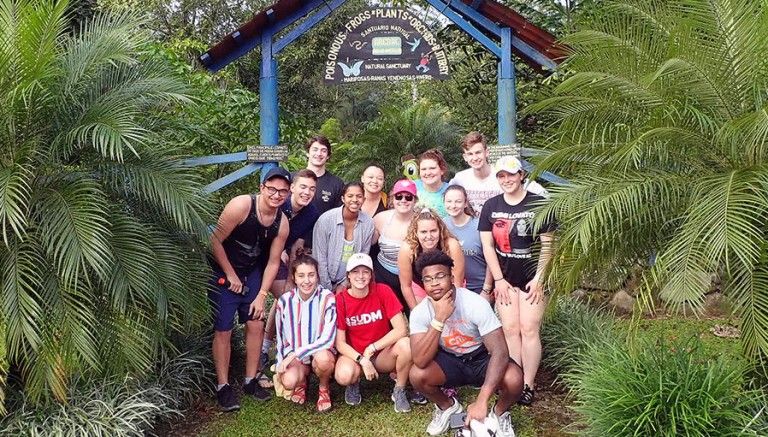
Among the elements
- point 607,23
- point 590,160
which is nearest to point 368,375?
point 590,160

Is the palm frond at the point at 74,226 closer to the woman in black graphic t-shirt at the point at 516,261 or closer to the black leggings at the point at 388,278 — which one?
the black leggings at the point at 388,278

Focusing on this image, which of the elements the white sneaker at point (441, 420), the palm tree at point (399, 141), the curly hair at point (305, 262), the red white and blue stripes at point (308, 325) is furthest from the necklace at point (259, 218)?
the palm tree at point (399, 141)

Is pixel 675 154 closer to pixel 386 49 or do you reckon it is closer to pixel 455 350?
pixel 455 350

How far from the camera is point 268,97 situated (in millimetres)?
6441

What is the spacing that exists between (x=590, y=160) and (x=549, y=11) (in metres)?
4.53

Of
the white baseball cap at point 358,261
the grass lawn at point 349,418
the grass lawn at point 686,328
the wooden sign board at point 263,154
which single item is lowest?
the grass lawn at point 686,328

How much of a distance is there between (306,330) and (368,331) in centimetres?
43

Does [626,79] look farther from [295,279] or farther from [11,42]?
[11,42]

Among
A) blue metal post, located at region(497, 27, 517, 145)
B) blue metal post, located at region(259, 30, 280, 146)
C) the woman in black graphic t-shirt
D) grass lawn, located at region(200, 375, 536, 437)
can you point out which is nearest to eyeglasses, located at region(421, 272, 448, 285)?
the woman in black graphic t-shirt

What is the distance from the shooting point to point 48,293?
3629mm

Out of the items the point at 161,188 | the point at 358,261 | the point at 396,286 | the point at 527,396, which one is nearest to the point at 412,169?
the point at 396,286

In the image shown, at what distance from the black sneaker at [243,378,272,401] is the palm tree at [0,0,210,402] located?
821 mm

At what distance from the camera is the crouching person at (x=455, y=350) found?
145 inches

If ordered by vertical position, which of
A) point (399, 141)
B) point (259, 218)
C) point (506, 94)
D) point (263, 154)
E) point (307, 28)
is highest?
point (307, 28)
